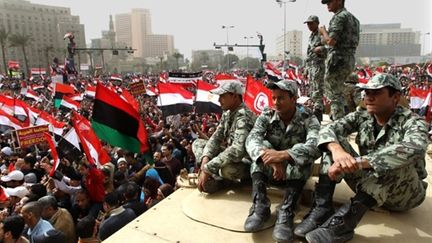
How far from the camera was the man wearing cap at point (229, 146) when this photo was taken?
3.70 m

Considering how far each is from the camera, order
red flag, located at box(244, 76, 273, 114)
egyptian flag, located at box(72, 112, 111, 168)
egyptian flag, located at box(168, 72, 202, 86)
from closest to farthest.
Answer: egyptian flag, located at box(72, 112, 111, 168)
red flag, located at box(244, 76, 273, 114)
egyptian flag, located at box(168, 72, 202, 86)

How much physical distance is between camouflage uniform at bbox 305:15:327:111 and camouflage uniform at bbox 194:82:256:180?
285 cm

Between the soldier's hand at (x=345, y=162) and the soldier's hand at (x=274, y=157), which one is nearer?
the soldier's hand at (x=345, y=162)

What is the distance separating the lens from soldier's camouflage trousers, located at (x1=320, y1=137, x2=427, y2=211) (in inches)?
108

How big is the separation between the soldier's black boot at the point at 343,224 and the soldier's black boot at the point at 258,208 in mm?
436

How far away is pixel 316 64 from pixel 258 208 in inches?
172

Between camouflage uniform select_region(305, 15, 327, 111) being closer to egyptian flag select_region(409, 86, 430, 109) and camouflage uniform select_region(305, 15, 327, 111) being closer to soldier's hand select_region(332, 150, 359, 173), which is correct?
soldier's hand select_region(332, 150, 359, 173)

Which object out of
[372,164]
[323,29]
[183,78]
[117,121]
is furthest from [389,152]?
[183,78]

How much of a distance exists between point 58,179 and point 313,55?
510cm

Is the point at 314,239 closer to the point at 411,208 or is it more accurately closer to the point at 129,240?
the point at 411,208

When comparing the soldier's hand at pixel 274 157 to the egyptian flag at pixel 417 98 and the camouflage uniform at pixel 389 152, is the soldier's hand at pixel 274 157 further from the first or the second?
the egyptian flag at pixel 417 98

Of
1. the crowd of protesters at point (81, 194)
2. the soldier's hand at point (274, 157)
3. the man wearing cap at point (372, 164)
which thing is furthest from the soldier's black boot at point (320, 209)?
the crowd of protesters at point (81, 194)

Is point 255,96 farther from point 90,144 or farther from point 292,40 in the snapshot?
point 292,40

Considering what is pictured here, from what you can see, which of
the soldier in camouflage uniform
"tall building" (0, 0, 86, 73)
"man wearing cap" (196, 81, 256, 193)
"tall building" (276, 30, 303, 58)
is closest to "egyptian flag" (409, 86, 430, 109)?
the soldier in camouflage uniform
